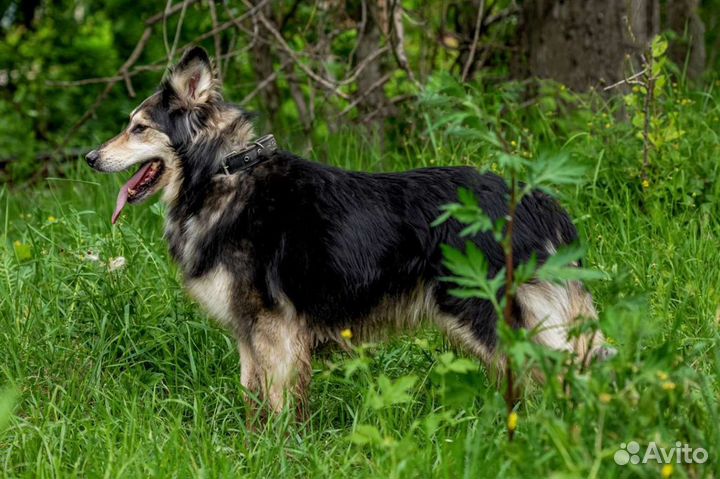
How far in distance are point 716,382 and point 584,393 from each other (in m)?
1.01

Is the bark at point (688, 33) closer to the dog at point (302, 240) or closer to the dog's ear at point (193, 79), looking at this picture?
the dog at point (302, 240)

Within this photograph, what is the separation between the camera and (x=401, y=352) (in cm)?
411

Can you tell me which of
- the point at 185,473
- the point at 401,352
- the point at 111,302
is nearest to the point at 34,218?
the point at 111,302

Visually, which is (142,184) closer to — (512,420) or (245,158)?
(245,158)

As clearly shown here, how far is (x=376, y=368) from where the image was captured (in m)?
4.04

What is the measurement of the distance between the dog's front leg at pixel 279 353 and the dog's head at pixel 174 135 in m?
0.70

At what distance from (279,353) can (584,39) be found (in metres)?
3.22

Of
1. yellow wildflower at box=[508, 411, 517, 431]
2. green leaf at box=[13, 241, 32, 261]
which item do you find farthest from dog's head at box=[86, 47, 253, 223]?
yellow wildflower at box=[508, 411, 517, 431]

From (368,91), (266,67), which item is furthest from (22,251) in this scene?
(266,67)

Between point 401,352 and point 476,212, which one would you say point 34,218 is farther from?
point 476,212

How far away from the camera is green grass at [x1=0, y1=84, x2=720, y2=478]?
251 centimetres

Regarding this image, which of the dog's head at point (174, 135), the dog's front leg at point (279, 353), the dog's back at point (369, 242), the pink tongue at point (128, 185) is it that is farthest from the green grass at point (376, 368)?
the dog's head at point (174, 135)

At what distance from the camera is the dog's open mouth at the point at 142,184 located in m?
3.84

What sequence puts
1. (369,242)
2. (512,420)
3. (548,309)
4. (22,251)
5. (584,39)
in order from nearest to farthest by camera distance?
1. (512,420)
2. (548,309)
3. (369,242)
4. (22,251)
5. (584,39)
